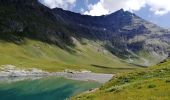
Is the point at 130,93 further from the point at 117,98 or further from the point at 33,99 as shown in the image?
the point at 33,99

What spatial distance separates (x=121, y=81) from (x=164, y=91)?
22117mm

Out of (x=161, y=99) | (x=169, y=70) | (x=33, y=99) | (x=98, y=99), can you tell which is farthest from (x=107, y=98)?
(x=33, y=99)

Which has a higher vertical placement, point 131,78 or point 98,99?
point 131,78

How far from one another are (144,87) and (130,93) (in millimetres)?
2801

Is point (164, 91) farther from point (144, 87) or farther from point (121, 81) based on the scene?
point (121, 81)

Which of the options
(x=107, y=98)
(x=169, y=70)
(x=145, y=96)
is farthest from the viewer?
(x=169, y=70)

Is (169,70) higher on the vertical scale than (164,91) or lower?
higher

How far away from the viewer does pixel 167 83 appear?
31766mm

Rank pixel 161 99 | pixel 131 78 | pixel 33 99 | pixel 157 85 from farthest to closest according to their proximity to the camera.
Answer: pixel 33 99 → pixel 131 78 → pixel 157 85 → pixel 161 99

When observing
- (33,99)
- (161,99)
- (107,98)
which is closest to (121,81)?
(107,98)

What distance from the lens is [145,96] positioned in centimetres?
2658

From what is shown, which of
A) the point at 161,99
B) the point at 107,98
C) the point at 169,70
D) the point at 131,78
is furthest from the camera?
the point at 131,78

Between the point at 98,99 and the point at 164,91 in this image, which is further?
the point at 98,99

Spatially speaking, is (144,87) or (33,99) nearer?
(144,87)
